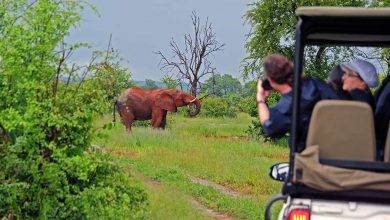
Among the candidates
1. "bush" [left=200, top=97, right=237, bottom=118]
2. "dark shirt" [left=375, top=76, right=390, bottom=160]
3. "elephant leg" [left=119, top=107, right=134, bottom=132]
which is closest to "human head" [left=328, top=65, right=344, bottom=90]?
"dark shirt" [left=375, top=76, right=390, bottom=160]

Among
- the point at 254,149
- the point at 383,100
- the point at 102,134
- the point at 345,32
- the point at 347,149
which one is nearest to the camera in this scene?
the point at 347,149

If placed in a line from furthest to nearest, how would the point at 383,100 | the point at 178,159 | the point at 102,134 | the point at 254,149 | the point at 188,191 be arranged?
the point at 254,149
the point at 178,159
the point at 188,191
the point at 102,134
the point at 383,100

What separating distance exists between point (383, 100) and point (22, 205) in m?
3.33

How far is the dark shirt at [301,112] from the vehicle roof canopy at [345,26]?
0.37 metres

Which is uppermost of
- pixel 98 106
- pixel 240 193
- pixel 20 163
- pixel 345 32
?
pixel 345 32

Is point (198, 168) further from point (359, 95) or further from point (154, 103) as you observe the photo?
point (154, 103)

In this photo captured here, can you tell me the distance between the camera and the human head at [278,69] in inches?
217

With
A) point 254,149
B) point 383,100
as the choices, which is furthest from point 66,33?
point 254,149

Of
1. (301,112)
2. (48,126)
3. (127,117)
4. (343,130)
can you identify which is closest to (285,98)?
(301,112)

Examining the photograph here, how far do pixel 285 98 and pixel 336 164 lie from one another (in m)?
0.65

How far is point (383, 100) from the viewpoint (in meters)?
5.48

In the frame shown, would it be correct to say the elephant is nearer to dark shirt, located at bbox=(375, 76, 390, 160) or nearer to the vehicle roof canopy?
the vehicle roof canopy

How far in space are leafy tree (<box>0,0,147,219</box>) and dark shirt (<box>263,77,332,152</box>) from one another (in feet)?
6.48

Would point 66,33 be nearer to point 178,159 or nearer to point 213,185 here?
point 213,185
